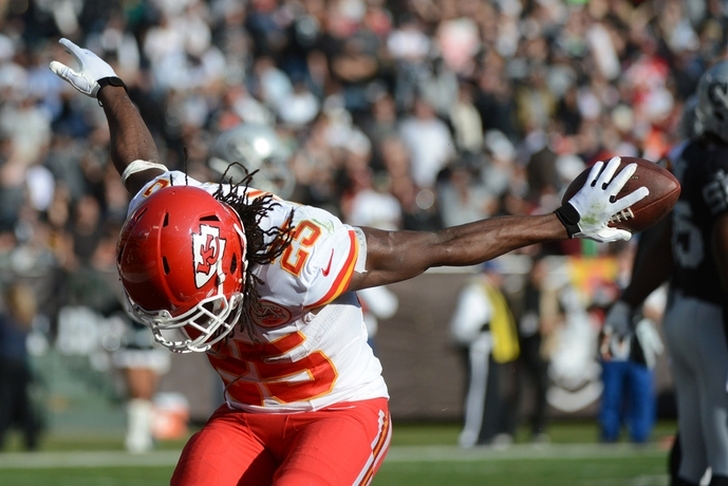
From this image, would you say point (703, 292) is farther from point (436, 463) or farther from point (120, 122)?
point (436, 463)

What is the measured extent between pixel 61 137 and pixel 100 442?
149 inches

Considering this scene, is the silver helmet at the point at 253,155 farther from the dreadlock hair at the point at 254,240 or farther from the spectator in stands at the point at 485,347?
the spectator in stands at the point at 485,347

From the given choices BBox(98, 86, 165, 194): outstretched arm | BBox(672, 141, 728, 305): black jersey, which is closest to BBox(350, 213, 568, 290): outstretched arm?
BBox(98, 86, 165, 194): outstretched arm

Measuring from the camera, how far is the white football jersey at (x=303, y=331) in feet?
12.9

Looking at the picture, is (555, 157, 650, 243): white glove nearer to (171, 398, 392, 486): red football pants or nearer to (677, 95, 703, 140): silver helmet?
(171, 398, 392, 486): red football pants

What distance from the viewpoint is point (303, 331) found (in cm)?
412

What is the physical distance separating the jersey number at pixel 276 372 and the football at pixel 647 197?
A: 3.43 feet

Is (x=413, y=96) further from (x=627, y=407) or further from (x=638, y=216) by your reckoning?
(x=638, y=216)

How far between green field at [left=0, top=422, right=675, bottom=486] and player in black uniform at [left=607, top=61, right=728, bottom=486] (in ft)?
11.0

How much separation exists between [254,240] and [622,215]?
4.12 feet

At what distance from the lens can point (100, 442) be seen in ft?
39.5

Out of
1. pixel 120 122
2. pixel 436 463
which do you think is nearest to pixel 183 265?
pixel 120 122

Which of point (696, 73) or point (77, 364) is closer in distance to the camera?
point (77, 364)

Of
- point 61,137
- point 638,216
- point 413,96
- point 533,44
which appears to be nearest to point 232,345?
point 638,216
